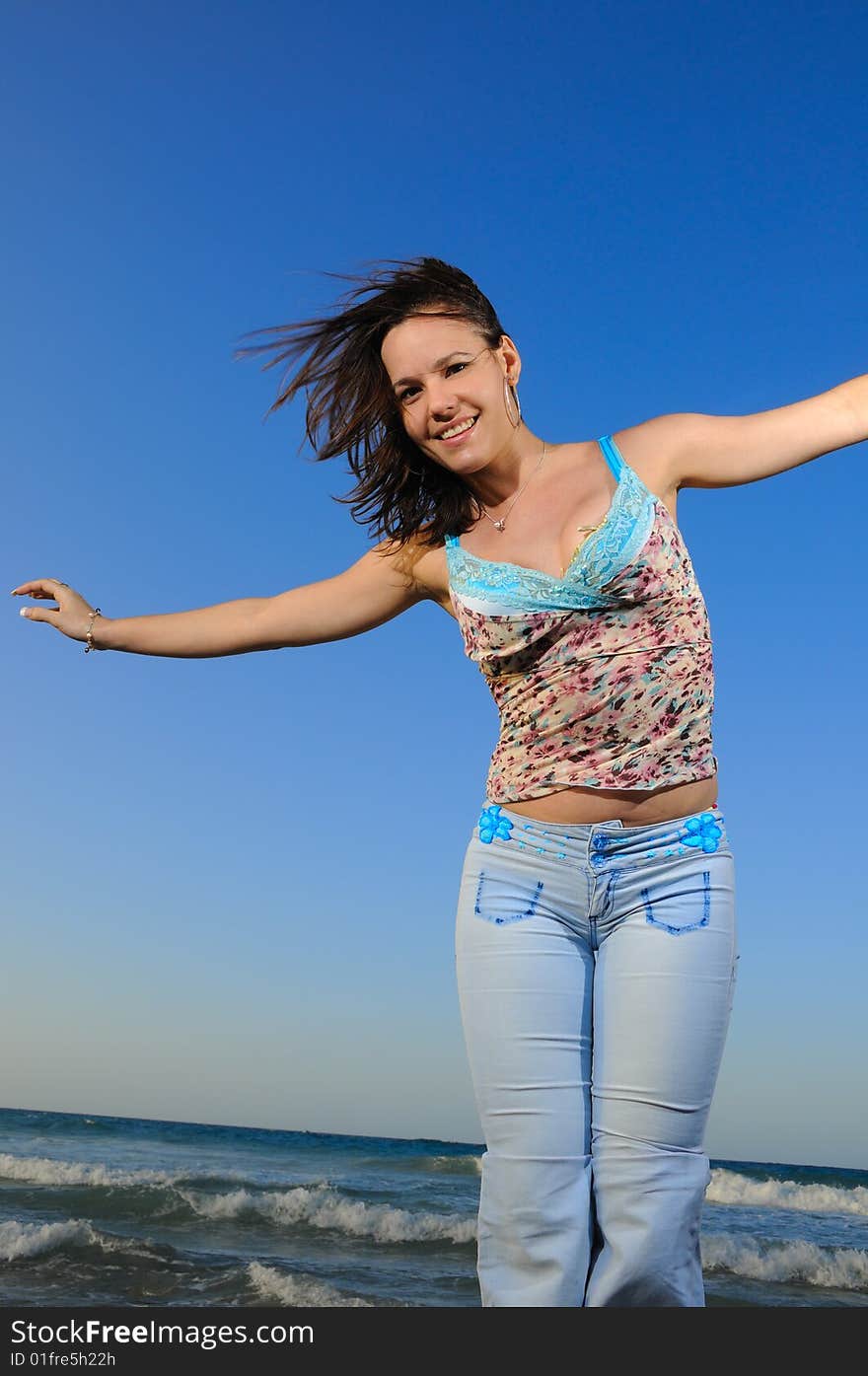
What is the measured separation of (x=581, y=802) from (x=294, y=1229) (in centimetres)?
1047

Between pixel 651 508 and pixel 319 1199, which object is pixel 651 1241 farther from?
pixel 319 1199

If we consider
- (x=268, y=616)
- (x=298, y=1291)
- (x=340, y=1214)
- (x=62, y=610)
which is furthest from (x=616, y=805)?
(x=340, y=1214)

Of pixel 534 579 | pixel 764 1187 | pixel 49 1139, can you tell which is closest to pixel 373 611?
pixel 534 579

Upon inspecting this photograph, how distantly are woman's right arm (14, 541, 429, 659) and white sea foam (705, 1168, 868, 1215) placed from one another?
45.3ft

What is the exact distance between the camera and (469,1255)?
1034 centimetres

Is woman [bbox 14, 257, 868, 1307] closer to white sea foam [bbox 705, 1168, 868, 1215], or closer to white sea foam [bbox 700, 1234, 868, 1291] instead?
white sea foam [bbox 700, 1234, 868, 1291]

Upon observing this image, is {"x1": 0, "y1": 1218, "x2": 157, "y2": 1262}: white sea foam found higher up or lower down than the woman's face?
lower down

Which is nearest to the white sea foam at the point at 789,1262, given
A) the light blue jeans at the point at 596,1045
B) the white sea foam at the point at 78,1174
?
the white sea foam at the point at 78,1174

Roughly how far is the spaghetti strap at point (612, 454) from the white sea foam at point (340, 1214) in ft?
33.5

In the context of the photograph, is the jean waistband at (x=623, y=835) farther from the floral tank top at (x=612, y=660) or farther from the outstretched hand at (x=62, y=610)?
the outstretched hand at (x=62, y=610)

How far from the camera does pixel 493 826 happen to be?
2.51 meters

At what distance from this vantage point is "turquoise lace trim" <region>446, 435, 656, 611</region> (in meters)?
2.41

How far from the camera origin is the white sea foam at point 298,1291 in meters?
8.02

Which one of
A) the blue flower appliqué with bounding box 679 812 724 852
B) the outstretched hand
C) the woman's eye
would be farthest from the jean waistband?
the outstretched hand
